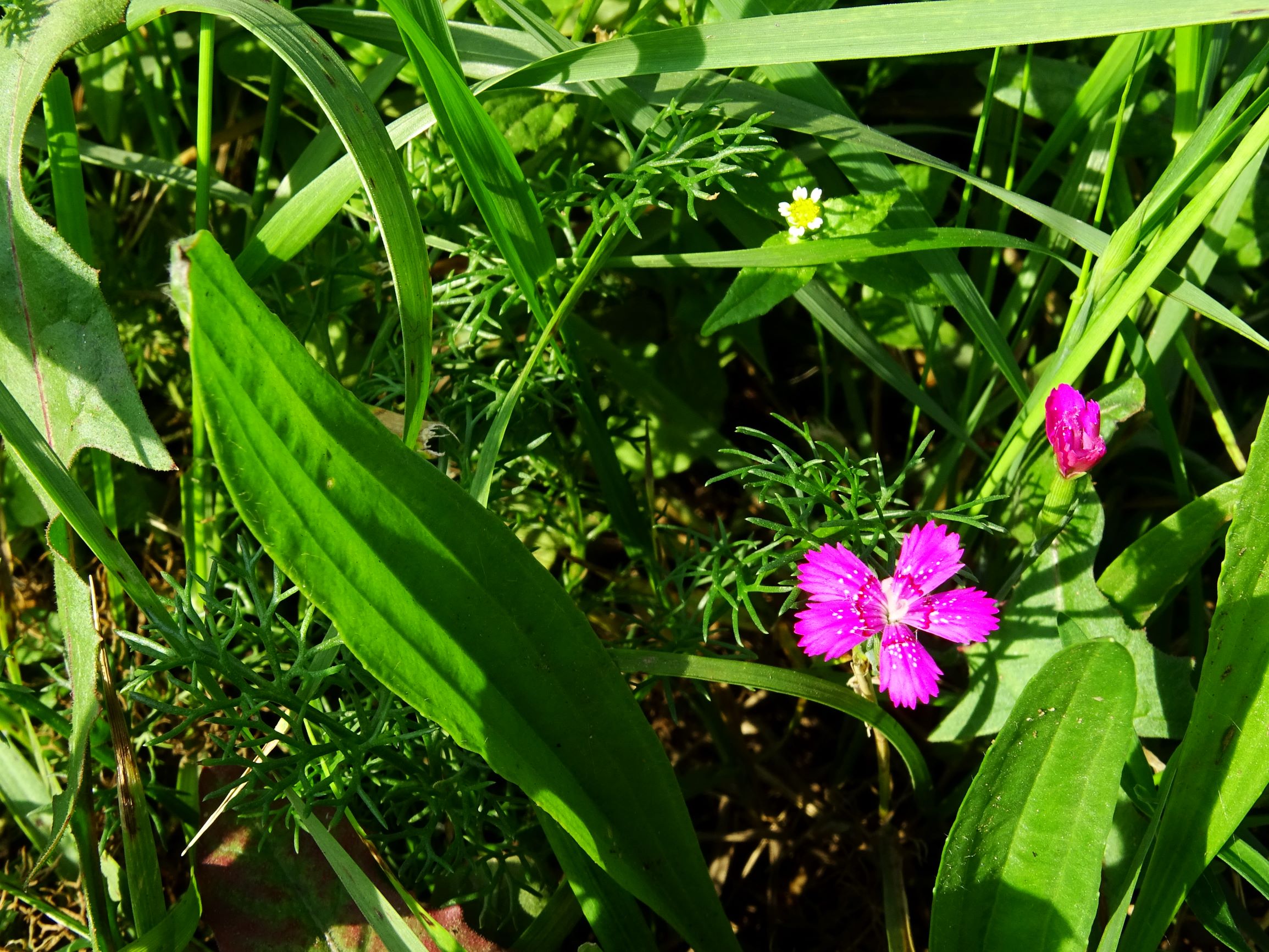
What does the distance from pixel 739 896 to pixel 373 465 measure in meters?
0.86

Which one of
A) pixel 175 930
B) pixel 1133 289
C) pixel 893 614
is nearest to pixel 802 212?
→ pixel 1133 289

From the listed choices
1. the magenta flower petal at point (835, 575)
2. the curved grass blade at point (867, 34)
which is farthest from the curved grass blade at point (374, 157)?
the magenta flower petal at point (835, 575)

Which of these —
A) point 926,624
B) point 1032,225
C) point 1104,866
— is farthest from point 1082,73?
point 1104,866

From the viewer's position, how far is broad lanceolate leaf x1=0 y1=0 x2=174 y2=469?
1045mm

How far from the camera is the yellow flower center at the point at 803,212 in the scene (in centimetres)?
118

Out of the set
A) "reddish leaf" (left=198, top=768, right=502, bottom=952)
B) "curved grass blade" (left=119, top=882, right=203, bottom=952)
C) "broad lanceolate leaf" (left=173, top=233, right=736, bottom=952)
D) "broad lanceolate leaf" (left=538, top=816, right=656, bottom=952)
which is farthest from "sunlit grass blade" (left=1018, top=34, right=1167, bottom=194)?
Result: "curved grass blade" (left=119, top=882, right=203, bottom=952)

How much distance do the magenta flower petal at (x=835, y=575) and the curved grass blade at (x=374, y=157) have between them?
1.38 ft

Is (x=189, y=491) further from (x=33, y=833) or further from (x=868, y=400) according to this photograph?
(x=868, y=400)

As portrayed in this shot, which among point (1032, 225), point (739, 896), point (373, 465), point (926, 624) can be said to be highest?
point (1032, 225)

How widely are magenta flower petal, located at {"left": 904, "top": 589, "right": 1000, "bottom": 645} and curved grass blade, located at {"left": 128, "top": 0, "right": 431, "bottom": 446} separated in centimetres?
54

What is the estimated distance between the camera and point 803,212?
1.19 m

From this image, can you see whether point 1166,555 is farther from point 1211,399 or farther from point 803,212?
point 803,212

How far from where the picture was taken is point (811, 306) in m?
1.25

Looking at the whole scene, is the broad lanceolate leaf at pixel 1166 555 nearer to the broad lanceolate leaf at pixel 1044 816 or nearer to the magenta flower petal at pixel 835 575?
the broad lanceolate leaf at pixel 1044 816
